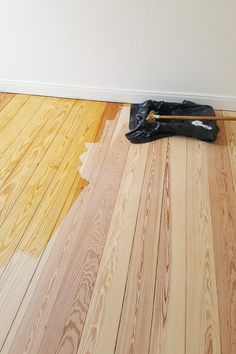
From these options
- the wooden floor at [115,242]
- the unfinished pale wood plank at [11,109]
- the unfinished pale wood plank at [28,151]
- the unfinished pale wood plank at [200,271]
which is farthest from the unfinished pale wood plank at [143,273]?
the unfinished pale wood plank at [11,109]

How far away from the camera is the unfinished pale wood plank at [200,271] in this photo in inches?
38.0

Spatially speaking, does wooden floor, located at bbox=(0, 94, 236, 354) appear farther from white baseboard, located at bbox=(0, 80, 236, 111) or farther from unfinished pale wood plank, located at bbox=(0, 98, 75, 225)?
white baseboard, located at bbox=(0, 80, 236, 111)

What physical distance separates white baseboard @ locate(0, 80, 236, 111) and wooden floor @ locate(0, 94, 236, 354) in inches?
7.8

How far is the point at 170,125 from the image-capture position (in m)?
1.77

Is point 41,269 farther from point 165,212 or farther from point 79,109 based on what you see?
point 79,109

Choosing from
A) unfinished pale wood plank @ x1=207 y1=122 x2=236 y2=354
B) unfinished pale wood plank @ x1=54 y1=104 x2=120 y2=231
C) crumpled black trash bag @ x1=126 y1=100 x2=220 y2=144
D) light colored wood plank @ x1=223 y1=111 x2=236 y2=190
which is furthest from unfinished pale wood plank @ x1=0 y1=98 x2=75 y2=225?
light colored wood plank @ x1=223 y1=111 x2=236 y2=190

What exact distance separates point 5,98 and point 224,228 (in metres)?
1.80

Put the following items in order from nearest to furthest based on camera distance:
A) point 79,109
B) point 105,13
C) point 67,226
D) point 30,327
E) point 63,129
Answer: point 30,327 < point 67,226 < point 105,13 < point 63,129 < point 79,109

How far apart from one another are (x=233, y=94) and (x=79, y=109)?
1042 mm

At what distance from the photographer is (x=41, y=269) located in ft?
3.81

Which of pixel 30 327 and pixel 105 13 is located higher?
pixel 105 13

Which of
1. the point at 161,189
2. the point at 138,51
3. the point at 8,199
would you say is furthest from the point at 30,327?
the point at 138,51

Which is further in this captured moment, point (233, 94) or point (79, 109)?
point (79, 109)

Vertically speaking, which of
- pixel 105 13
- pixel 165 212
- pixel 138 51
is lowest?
pixel 165 212
